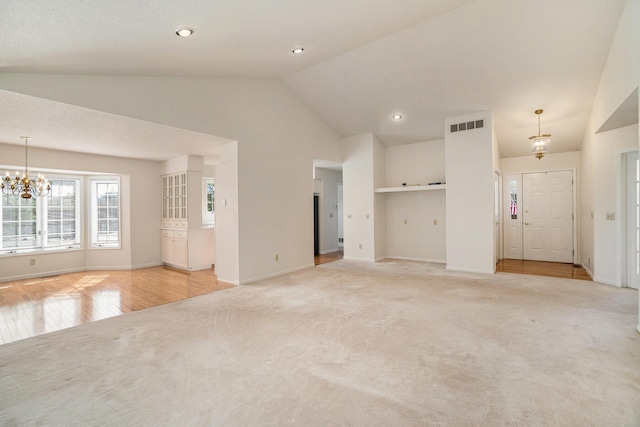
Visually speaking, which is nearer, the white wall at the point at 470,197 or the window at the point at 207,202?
the white wall at the point at 470,197

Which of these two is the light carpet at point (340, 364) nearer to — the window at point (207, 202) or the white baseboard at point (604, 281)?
the white baseboard at point (604, 281)

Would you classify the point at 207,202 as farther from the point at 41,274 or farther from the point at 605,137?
the point at 605,137

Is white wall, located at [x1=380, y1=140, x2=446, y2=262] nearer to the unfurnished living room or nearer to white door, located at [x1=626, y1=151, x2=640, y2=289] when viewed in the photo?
the unfurnished living room

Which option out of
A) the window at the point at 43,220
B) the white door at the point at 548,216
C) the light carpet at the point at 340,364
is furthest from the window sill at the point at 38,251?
the white door at the point at 548,216

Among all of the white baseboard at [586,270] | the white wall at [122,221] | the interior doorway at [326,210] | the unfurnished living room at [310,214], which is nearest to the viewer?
the unfurnished living room at [310,214]

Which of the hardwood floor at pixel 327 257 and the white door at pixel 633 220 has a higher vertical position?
the white door at pixel 633 220

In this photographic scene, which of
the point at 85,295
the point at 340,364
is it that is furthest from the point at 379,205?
the point at 85,295

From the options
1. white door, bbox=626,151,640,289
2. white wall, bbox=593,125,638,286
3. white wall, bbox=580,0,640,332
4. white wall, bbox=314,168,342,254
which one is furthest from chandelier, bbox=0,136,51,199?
white door, bbox=626,151,640,289

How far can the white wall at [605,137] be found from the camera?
344 centimetres

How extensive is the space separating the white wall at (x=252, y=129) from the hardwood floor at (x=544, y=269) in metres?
4.40

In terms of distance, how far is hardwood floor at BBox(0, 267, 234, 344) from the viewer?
379 cm

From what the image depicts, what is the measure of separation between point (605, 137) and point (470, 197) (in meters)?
2.24

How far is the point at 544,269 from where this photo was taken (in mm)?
6691

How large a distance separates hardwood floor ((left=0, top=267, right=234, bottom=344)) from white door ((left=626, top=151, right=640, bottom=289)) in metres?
6.50
